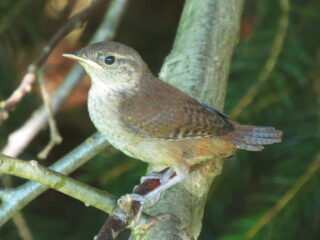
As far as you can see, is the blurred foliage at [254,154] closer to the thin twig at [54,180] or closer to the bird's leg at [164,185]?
the bird's leg at [164,185]

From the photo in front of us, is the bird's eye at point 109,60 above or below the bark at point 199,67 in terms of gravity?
above

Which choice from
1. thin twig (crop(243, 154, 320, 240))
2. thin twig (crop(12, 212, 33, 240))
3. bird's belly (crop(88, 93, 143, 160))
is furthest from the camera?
thin twig (crop(12, 212, 33, 240))

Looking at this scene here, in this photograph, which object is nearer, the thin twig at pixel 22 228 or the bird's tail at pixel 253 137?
the bird's tail at pixel 253 137

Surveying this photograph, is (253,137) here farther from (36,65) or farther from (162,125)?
(36,65)

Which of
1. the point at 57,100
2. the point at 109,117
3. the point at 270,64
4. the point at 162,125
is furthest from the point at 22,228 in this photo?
the point at 270,64

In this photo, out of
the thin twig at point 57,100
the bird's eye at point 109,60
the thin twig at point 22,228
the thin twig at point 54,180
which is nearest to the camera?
the thin twig at point 54,180

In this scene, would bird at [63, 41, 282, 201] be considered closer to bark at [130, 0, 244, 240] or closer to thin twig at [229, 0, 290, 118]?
bark at [130, 0, 244, 240]

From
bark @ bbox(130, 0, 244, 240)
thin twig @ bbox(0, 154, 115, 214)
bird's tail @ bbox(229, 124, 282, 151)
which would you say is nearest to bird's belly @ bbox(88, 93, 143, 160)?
bark @ bbox(130, 0, 244, 240)

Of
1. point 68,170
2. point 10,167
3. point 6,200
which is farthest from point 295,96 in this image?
point 10,167

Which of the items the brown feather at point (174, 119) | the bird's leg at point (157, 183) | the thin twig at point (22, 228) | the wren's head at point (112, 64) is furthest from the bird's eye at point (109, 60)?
the thin twig at point (22, 228)
